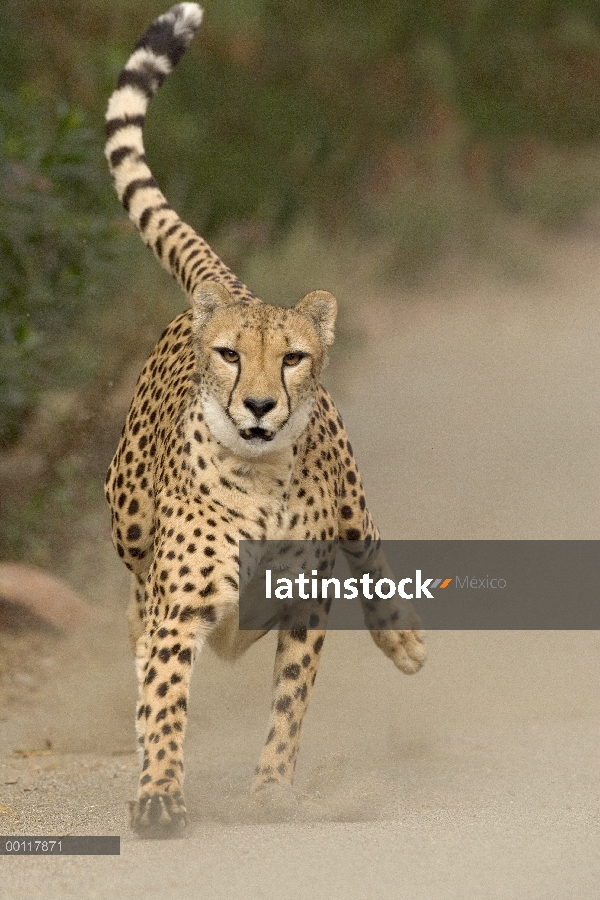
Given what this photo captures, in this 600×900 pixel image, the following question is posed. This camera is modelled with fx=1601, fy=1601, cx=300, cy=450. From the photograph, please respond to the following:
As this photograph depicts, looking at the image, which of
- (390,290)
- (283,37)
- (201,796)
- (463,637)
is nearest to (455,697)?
(463,637)

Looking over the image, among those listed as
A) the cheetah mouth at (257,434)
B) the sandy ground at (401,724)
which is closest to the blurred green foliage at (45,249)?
the sandy ground at (401,724)

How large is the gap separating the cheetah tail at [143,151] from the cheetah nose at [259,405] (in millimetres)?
1247

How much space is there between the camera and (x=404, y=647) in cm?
534

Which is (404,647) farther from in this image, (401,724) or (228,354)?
(228,354)

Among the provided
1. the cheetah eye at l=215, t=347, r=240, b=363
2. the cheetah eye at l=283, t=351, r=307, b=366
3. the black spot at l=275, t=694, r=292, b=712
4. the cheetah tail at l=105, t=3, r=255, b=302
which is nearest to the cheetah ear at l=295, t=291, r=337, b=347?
the cheetah eye at l=283, t=351, r=307, b=366

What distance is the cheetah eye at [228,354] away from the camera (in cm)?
437

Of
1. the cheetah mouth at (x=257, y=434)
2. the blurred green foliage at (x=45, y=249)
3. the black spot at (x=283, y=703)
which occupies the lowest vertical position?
the black spot at (x=283, y=703)

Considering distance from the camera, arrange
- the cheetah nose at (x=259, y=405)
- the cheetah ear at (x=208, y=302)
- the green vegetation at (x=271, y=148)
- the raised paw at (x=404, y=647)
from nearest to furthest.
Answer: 1. the cheetah nose at (x=259, y=405)
2. the cheetah ear at (x=208, y=302)
3. the raised paw at (x=404, y=647)
4. the green vegetation at (x=271, y=148)

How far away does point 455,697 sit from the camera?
6348 millimetres

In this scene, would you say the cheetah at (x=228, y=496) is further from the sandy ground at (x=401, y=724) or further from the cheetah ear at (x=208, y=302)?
the sandy ground at (x=401, y=724)

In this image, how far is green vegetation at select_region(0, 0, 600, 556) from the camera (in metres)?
8.06

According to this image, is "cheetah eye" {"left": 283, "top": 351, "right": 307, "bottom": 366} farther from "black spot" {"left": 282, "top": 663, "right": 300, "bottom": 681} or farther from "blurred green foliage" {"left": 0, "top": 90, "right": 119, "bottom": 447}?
"blurred green foliage" {"left": 0, "top": 90, "right": 119, "bottom": 447}

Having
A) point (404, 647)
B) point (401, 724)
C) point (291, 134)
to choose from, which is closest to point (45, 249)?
point (401, 724)

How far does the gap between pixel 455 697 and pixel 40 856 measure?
2.76 metres
